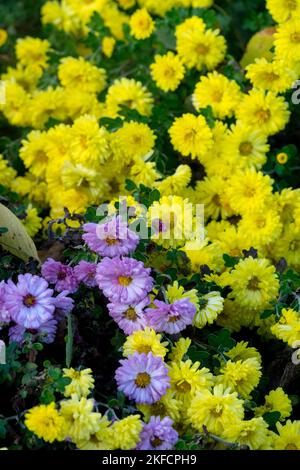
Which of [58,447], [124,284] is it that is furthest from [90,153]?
[58,447]

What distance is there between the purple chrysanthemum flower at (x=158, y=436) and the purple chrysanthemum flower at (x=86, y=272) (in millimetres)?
365

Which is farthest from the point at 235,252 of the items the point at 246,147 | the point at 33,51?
the point at 33,51

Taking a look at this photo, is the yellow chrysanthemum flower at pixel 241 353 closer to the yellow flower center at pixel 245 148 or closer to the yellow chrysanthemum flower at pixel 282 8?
the yellow flower center at pixel 245 148

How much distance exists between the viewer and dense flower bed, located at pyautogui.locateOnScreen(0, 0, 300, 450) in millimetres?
1558

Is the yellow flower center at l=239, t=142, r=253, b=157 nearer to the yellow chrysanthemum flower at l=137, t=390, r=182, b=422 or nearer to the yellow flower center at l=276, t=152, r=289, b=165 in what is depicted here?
the yellow flower center at l=276, t=152, r=289, b=165

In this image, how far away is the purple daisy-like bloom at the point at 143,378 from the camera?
155 centimetres

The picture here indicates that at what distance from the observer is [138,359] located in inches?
61.7

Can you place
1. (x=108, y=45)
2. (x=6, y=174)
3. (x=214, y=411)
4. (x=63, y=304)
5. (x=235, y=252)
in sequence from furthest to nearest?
1. (x=108, y=45)
2. (x=6, y=174)
3. (x=235, y=252)
4. (x=63, y=304)
5. (x=214, y=411)

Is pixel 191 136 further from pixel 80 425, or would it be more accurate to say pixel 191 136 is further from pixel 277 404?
pixel 80 425

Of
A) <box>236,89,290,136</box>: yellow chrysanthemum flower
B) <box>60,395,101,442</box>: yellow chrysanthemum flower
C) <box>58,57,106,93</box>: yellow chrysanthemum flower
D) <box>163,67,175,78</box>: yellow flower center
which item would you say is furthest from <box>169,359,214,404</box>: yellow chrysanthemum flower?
<box>58,57,106,93</box>: yellow chrysanthemum flower

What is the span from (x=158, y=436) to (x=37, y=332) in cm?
33

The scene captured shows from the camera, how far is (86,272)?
173 cm

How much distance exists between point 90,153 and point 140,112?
0.31m

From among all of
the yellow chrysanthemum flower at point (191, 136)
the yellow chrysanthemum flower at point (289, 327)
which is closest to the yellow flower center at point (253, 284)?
the yellow chrysanthemum flower at point (289, 327)
